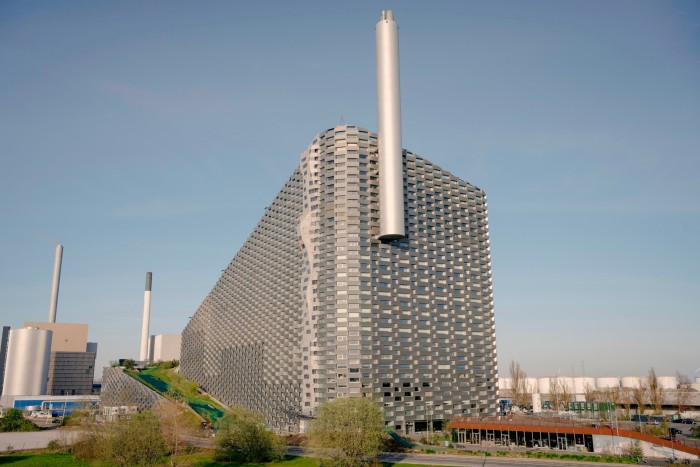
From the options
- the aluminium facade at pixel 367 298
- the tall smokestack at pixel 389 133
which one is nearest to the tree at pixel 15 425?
the aluminium facade at pixel 367 298

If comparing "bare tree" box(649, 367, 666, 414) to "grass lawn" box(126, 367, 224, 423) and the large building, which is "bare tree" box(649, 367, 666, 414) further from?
"grass lawn" box(126, 367, 224, 423)

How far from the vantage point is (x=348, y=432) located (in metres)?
74.9

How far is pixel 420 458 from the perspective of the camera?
89.2 metres

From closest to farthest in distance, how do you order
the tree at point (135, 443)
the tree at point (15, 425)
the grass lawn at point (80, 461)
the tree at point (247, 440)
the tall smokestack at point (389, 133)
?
the tree at point (135, 443)
the grass lawn at point (80, 461)
the tree at point (247, 440)
the tall smokestack at point (389, 133)
the tree at point (15, 425)

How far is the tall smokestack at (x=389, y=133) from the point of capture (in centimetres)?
12644

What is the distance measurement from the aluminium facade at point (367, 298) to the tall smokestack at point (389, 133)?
3.60m

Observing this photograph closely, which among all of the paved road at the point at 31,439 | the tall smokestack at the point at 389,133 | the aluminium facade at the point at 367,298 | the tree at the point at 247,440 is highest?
the tall smokestack at the point at 389,133

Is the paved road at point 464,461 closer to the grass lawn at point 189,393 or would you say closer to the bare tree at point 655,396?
the grass lawn at point 189,393

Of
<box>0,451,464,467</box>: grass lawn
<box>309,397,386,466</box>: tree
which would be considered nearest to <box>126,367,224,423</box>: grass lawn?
<box>0,451,464,467</box>: grass lawn

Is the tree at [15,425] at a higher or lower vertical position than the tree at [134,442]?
lower

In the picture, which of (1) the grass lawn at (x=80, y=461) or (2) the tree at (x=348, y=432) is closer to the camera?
(2) the tree at (x=348, y=432)

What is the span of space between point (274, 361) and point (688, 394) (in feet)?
454

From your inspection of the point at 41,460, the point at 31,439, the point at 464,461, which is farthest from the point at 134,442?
the point at 31,439

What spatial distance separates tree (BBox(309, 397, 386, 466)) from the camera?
7419 centimetres
